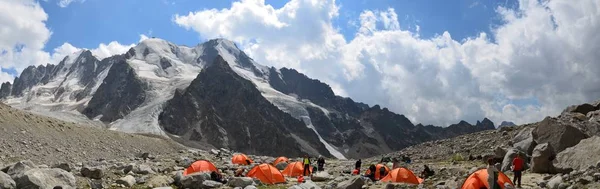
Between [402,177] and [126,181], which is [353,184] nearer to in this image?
[402,177]

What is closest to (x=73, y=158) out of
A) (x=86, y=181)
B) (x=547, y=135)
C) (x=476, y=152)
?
(x=86, y=181)

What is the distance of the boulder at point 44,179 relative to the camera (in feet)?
63.3

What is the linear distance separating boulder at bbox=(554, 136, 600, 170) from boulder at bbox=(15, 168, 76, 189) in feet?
75.8

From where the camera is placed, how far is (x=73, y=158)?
2559 inches

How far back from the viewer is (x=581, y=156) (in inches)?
857

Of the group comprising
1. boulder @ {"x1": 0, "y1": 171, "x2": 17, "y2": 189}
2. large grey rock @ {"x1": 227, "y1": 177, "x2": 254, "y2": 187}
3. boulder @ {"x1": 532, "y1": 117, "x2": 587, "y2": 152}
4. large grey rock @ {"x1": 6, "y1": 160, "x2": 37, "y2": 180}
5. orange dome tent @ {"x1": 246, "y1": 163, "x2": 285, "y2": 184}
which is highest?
boulder @ {"x1": 532, "y1": 117, "x2": 587, "y2": 152}

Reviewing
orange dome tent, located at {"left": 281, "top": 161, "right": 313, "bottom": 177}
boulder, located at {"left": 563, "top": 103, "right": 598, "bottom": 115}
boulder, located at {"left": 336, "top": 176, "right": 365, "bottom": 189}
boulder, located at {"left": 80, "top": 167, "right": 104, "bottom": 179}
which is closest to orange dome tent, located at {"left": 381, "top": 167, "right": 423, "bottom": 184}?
boulder, located at {"left": 336, "top": 176, "right": 365, "bottom": 189}

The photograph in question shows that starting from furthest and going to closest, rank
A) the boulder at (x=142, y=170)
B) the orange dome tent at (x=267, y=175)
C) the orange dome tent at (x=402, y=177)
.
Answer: the orange dome tent at (x=267, y=175) → the boulder at (x=142, y=170) → the orange dome tent at (x=402, y=177)

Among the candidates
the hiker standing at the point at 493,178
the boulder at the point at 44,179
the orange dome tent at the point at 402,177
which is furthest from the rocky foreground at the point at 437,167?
the hiker standing at the point at 493,178

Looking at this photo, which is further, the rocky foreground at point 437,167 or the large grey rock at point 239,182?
the large grey rock at point 239,182

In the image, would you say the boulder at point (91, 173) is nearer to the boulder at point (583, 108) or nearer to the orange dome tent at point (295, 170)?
the orange dome tent at point (295, 170)

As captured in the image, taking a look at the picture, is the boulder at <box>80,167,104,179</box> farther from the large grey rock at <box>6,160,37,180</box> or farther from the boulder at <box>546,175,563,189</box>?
the boulder at <box>546,175,563,189</box>

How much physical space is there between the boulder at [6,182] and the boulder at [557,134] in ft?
89.9

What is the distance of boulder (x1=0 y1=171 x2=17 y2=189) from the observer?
1892 centimetres
